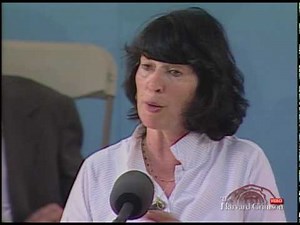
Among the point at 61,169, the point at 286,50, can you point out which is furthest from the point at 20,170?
the point at 286,50

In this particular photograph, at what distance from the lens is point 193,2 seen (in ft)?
8.45

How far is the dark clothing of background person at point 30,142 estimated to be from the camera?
8.35 feet

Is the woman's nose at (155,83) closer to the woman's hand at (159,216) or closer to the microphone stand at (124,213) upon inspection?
the woman's hand at (159,216)

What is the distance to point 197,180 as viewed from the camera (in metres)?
2.57

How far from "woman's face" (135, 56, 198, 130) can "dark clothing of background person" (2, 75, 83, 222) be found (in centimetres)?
32

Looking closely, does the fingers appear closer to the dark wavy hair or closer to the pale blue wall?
the pale blue wall

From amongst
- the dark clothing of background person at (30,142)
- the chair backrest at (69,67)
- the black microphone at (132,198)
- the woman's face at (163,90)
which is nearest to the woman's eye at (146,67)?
the woman's face at (163,90)

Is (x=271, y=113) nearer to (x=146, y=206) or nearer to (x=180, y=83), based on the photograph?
(x=180, y=83)

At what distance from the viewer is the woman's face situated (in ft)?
8.34

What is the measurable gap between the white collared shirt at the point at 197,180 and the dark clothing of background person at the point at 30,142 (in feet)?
0.41

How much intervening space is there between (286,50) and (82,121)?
0.82 m

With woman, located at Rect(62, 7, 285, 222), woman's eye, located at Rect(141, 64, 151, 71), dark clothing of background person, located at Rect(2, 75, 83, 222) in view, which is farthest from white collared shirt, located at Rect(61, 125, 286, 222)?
woman's eye, located at Rect(141, 64, 151, 71)

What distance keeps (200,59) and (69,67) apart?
0.49m

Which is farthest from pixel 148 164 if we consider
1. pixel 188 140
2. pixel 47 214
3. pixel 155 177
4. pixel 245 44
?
pixel 245 44
